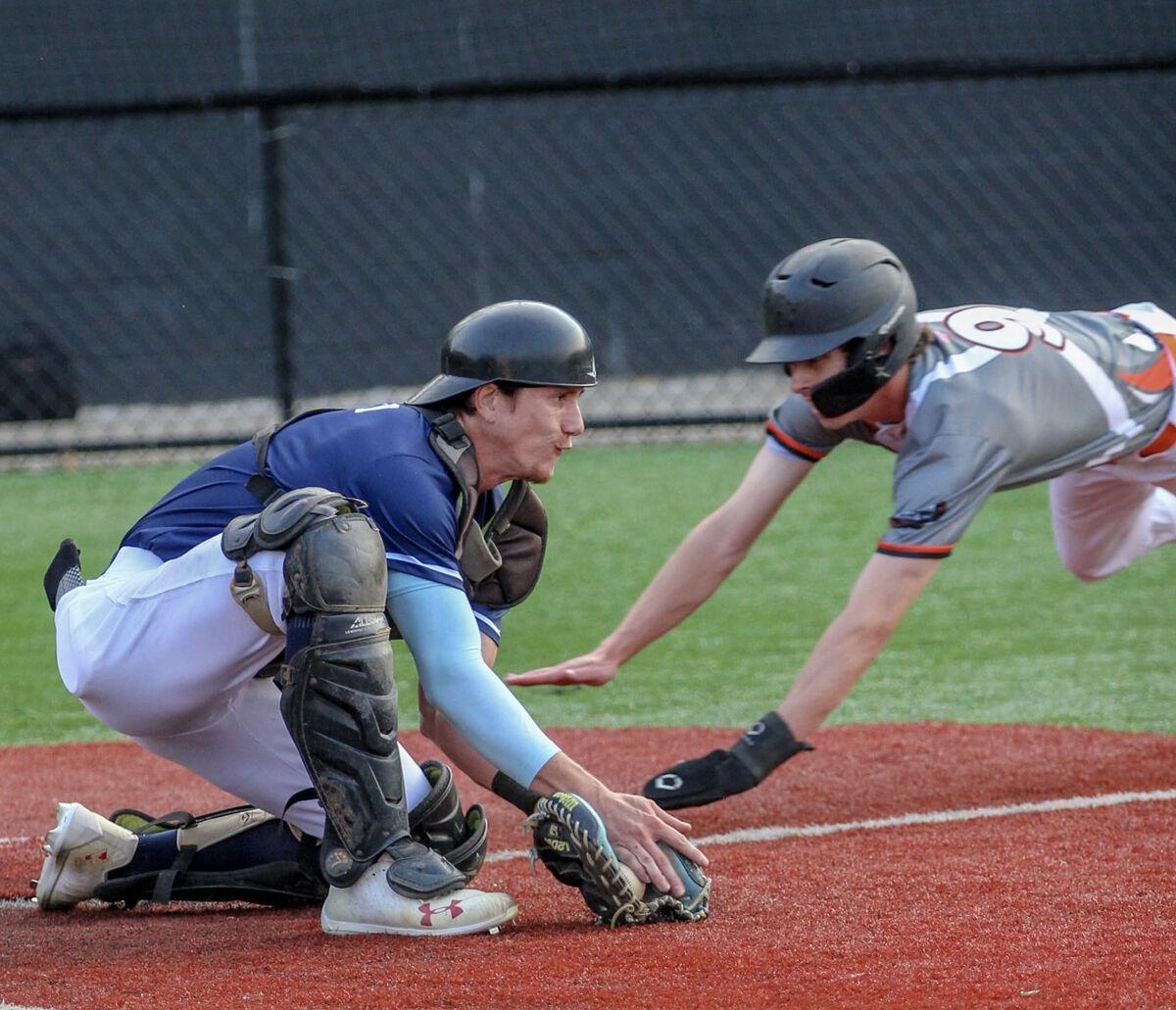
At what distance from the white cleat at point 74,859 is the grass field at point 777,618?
180 centimetres

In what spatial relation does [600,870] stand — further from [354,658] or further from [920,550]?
[920,550]

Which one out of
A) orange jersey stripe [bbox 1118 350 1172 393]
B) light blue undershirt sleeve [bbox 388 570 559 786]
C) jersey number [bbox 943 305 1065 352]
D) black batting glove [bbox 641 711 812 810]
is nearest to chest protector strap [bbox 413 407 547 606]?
light blue undershirt sleeve [bbox 388 570 559 786]

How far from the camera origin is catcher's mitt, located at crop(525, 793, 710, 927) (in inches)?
107

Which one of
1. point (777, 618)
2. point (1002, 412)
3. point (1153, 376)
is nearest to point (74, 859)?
point (1002, 412)

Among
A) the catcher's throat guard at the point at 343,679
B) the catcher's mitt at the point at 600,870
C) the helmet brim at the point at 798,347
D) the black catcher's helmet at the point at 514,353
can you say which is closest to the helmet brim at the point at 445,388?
the black catcher's helmet at the point at 514,353

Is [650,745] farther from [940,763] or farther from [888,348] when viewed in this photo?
[888,348]

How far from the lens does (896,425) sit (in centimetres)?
385

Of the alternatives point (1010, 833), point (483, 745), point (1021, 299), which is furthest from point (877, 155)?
point (483, 745)

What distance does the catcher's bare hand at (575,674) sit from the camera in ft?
12.0

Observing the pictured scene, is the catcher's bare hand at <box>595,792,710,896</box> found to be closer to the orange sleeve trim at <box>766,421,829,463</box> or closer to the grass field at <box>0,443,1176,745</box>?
the orange sleeve trim at <box>766,421,829,463</box>

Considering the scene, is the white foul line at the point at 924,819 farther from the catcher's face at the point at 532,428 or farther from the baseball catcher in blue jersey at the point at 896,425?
the catcher's face at the point at 532,428

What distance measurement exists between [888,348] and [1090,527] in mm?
1371

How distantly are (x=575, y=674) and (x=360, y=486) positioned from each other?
104cm

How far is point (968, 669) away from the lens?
5.45 metres
